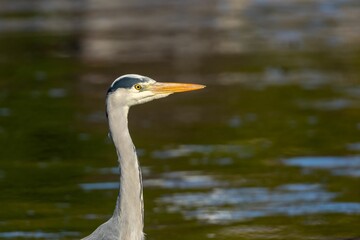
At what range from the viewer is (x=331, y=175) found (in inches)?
477

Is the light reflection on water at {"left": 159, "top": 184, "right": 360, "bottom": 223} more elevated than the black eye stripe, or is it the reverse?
the light reflection on water at {"left": 159, "top": 184, "right": 360, "bottom": 223}

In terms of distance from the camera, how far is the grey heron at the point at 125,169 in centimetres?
773

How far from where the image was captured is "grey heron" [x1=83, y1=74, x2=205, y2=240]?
773 cm

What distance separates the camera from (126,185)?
775cm

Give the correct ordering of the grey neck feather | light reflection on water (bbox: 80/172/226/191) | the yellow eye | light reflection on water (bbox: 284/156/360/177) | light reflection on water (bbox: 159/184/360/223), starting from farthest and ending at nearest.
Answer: light reflection on water (bbox: 284/156/360/177) → light reflection on water (bbox: 80/172/226/191) → light reflection on water (bbox: 159/184/360/223) → the yellow eye → the grey neck feather

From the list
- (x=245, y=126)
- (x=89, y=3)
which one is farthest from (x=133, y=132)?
(x=89, y=3)

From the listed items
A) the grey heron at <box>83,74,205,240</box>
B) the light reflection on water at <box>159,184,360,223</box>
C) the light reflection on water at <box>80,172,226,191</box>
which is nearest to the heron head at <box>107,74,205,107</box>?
the grey heron at <box>83,74,205,240</box>

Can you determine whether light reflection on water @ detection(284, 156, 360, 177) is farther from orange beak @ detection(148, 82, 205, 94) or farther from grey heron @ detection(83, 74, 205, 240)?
grey heron @ detection(83, 74, 205, 240)

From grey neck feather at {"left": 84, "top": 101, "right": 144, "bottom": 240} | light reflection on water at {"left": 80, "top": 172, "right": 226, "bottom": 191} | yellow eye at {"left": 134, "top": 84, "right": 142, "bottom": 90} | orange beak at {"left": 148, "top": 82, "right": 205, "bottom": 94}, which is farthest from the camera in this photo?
light reflection on water at {"left": 80, "top": 172, "right": 226, "bottom": 191}

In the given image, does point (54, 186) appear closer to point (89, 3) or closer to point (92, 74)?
point (92, 74)

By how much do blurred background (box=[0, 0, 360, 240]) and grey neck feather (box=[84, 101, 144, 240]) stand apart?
7.59ft

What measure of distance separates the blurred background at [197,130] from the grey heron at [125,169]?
232 centimetres

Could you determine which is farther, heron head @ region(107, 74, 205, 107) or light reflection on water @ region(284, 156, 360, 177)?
light reflection on water @ region(284, 156, 360, 177)

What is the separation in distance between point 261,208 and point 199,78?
8.92 metres
